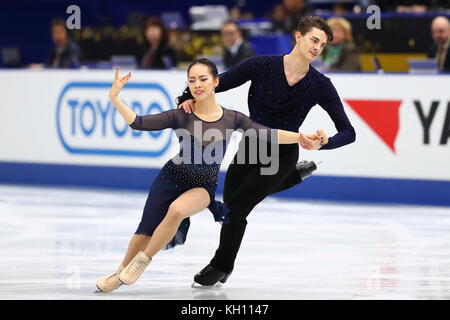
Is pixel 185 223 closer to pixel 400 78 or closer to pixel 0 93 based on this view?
pixel 400 78

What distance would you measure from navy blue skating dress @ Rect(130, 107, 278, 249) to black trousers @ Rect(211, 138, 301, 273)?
0.18 meters

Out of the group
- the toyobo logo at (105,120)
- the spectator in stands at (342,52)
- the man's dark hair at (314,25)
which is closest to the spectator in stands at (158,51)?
the toyobo logo at (105,120)

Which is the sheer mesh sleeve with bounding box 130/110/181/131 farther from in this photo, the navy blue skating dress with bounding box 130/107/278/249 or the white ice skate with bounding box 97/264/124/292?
the white ice skate with bounding box 97/264/124/292

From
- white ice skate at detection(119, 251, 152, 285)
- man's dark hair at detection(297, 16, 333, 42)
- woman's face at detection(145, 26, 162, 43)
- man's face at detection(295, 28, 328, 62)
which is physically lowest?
white ice skate at detection(119, 251, 152, 285)

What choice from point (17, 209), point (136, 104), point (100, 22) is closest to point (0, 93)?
point (136, 104)

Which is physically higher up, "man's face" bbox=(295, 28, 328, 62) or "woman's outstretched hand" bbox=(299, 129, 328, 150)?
"man's face" bbox=(295, 28, 328, 62)

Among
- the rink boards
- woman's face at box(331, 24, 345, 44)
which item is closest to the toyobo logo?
the rink boards

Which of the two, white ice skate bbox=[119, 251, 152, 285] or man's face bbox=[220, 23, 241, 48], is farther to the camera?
man's face bbox=[220, 23, 241, 48]

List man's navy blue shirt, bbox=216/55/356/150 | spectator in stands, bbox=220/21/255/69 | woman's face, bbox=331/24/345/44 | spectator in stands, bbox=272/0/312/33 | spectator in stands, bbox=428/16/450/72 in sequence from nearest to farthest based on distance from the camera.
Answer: man's navy blue shirt, bbox=216/55/356/150 < spectator in stands, bbox=428/16/450/72 < woman's face, bbox=331/24/345/44 < spectator in stands, bbox=220/21/255/69 < spectator in stands, bbox=272/0/312/33

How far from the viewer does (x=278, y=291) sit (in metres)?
5.66

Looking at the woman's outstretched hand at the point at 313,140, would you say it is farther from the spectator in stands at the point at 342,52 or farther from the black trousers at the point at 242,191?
the spectator in stands at the point at 342,52

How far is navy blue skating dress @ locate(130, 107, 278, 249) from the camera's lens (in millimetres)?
5445

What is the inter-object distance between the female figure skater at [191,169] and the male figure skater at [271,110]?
220 millimetres

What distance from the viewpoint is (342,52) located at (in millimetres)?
10492
